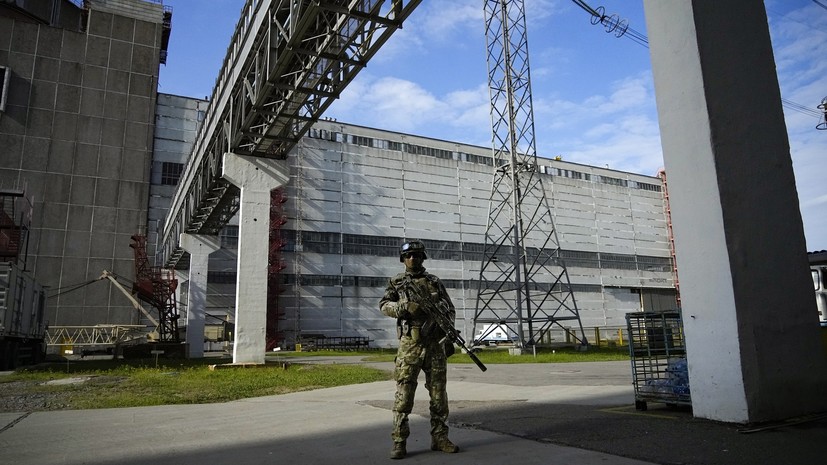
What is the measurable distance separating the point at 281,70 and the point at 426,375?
36.8 feet

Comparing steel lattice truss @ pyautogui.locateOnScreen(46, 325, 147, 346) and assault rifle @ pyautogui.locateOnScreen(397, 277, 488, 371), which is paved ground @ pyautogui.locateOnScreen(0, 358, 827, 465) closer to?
assault rifle @ pyautogui.locateOnScreen(397, 277, 488, 371)

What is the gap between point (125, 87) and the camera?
124 ft

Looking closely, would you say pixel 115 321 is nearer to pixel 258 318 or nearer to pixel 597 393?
pixel 258 318

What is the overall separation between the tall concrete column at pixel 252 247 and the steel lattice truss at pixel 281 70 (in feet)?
1.85

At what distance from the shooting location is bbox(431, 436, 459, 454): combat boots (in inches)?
172

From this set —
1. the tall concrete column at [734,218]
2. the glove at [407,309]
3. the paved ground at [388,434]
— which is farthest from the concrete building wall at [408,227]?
the tall concrete column at [734,218]

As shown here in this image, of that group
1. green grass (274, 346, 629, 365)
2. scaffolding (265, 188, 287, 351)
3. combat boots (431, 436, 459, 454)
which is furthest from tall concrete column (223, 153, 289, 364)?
scaffolding (265, 188, 287, 351)

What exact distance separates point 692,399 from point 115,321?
123 ft

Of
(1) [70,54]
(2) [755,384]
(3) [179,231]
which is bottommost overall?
(2) [755,384]

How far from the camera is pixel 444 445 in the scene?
4.40 meters

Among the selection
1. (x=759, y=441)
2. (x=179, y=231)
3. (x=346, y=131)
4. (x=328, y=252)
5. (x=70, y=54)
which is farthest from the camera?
(x=346, y=131)

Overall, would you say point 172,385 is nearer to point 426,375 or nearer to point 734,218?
point 426,375

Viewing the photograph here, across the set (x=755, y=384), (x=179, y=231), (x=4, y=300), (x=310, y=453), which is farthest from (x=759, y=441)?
(x=179, y=231)

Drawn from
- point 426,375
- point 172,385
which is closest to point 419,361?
point 426,375
